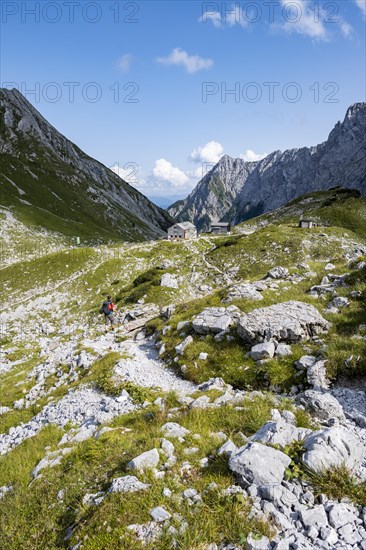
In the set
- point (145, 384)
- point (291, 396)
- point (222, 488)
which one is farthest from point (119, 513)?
point (145, 384)

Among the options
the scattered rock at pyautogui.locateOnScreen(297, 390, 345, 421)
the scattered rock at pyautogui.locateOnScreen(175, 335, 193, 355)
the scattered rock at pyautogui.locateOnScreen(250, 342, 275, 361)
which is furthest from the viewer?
the scattered rock at pyautogui.locateOnScreen(175, 335, 193, 355)

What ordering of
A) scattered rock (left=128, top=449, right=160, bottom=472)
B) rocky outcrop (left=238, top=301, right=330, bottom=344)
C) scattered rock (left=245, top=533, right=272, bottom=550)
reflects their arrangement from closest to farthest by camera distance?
scattered rock (left=245, top=533, right=272, bottom=550) < scattered rock (left=128, top=449, right=160, bottom=472) < rocky outcrop (left=238, top=301, right=330, bottom=344)

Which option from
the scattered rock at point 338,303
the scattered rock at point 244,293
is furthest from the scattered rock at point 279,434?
the scattered rock at point 244,293

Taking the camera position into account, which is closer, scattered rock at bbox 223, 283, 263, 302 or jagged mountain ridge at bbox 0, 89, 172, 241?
scattered rock at bbox 223, 283, 263, 302

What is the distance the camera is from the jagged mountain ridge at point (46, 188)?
131125 mm

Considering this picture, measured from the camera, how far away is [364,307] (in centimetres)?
1524

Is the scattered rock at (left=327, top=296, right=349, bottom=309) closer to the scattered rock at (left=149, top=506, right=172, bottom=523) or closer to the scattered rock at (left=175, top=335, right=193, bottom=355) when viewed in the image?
the scattered rock at (left=175, top=335, right=193, bottom=355)

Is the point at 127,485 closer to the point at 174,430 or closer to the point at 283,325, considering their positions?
the point at 174,430

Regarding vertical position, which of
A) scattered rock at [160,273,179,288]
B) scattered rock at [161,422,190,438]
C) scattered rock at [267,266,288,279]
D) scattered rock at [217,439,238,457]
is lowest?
scattered rock at [160,273,179,288]

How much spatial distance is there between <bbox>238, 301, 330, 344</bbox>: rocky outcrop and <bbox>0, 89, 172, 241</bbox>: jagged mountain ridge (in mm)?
113801

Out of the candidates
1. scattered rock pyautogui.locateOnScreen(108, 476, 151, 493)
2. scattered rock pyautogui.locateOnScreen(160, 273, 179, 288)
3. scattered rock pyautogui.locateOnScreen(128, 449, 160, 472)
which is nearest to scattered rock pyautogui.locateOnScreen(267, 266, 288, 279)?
scattered rock pyautogui.locateOnScreen(160, 273, 179, 288)

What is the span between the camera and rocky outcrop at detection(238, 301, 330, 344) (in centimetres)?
1441

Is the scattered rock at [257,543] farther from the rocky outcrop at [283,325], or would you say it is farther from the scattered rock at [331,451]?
the rocky outcrop at [283,325]

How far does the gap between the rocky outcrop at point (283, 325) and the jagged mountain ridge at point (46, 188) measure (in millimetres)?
113801
